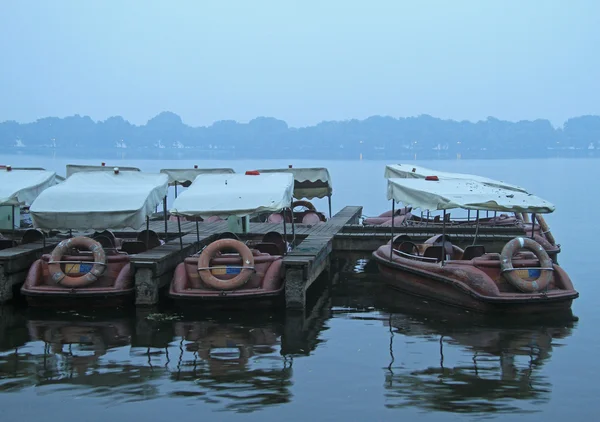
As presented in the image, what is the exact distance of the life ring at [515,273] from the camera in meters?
14.3

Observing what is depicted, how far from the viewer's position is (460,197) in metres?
15.4

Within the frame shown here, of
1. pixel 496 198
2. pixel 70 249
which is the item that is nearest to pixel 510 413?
pixel 496 198

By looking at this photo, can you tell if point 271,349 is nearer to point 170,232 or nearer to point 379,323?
point 379,323

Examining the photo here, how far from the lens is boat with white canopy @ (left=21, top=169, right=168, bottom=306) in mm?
14609

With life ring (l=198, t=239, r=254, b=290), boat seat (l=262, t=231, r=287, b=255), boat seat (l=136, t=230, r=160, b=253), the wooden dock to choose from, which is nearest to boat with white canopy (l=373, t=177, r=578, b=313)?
the wooden dock

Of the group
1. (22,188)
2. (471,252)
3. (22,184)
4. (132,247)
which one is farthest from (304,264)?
(22,184)

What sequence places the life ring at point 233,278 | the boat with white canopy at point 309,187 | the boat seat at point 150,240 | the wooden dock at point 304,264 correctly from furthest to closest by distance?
the boat with white canopy at point 309,187 < the boat seat at point 150,240 < the wooden dock at point 304,264 < the life ring at point 233,278

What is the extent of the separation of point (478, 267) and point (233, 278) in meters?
4.80

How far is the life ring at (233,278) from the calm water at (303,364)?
2.06ft

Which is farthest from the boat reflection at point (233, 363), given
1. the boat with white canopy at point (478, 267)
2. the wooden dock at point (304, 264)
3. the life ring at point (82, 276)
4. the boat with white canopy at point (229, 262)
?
the boat with white canopy at point (478, 267)

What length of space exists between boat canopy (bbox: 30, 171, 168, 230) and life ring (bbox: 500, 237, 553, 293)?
712 centimetres

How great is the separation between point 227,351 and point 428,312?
189 inches

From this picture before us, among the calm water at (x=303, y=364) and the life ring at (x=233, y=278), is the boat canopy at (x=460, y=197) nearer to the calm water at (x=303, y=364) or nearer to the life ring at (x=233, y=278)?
the calm water at (x=303, y=364)

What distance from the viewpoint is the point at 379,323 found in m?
14.6
